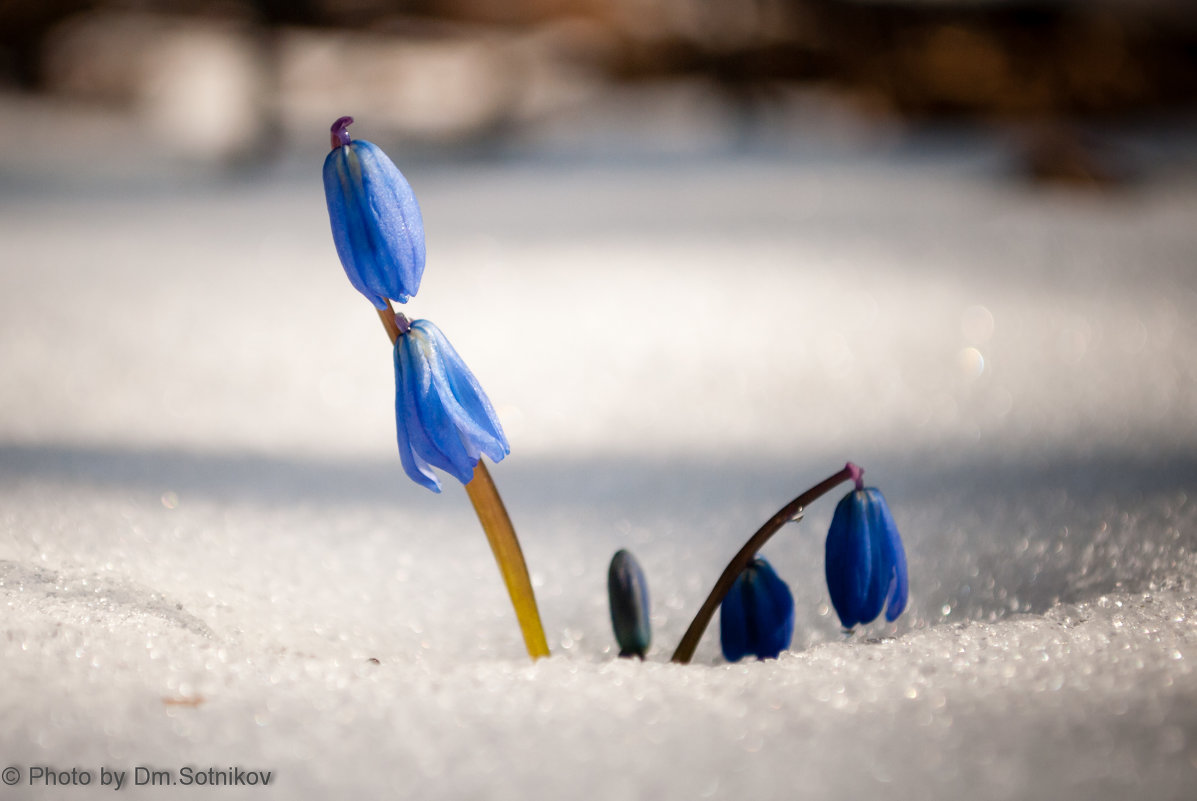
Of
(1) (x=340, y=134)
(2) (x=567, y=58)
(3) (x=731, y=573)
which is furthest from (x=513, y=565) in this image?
(2) (x=567, y=58)

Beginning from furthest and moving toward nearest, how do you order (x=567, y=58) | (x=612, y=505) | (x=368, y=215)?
(x=567, y=58), (x=612, y=505), (x=368, y=215)

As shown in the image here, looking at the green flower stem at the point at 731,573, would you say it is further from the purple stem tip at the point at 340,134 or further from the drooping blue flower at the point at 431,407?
the purple stem tip at the point at 340,134

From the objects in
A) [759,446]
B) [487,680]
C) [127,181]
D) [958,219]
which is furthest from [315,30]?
[487,680]

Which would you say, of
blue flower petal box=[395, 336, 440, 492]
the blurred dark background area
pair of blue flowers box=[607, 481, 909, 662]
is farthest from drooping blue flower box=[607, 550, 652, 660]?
the blurred dark background area

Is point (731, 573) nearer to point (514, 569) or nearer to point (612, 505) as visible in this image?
point (514, 569)

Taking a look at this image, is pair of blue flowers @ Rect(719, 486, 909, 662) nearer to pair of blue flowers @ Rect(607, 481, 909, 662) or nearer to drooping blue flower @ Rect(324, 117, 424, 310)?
pair of blue flowers @ Rect(607, 481, 909, 662)

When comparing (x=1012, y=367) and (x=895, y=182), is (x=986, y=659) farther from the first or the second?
(x=895, y=182)

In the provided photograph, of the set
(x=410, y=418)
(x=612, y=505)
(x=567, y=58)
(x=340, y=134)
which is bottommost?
(x=612, y=505)
